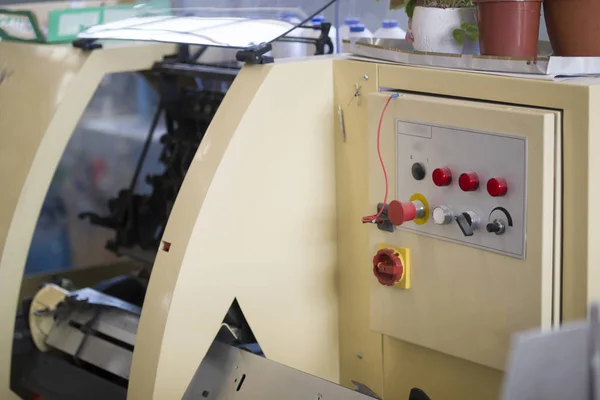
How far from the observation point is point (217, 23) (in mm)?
2016

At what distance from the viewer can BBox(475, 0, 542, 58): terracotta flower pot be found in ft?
4.91

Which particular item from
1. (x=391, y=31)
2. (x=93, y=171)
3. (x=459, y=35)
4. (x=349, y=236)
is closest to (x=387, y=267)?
(x=349, y=236)

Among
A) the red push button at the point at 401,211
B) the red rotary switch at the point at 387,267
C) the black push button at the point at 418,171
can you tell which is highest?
the black push button at the point at 418,171

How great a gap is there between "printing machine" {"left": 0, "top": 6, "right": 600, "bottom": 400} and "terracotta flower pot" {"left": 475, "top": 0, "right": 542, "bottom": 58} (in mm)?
87

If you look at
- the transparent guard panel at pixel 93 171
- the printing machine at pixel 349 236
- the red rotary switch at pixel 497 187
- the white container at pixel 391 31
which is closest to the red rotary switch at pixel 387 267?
the printing machine at pixel 349 236

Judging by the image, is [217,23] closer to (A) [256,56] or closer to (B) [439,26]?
(A) [256,56]

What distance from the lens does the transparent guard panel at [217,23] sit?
1.86 meters

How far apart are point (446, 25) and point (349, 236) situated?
51 centimetres

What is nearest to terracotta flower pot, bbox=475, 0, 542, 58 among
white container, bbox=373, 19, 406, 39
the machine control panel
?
the machine control panel

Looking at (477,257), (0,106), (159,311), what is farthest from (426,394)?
Answer: (0,106)

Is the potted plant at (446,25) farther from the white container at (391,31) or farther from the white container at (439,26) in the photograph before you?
the white container at (391,31)

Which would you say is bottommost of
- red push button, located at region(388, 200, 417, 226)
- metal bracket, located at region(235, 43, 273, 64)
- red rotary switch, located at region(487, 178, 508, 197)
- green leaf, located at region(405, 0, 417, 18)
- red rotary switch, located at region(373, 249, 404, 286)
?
red rotary switch, located at region(373, 249, 404, 286)

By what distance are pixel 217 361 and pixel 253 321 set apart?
0.12m

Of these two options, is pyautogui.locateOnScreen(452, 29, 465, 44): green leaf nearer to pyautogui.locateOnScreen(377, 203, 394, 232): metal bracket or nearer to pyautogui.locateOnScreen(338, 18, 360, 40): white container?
pyautogui.locateOnScreen(377, 203, 394, 232): metal bracket
